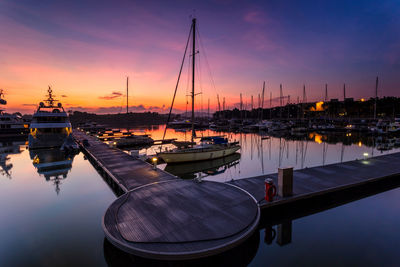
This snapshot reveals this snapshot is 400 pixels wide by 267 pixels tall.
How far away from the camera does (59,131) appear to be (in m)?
34.2

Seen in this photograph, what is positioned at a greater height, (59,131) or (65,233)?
(59,131)

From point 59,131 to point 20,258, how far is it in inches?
1276

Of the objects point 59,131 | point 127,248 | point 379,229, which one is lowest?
point 379,229

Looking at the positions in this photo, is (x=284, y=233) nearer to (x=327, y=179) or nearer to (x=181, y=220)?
(x=181, y=220)

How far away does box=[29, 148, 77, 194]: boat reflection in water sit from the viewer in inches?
759

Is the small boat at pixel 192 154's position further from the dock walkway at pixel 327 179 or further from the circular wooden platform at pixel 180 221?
the circular wooden platform at pixel 180 221

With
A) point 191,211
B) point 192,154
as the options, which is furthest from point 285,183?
point 192,154

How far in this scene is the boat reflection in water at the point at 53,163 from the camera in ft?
63.3

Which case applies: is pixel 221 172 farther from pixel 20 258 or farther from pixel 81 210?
pixel 20 258

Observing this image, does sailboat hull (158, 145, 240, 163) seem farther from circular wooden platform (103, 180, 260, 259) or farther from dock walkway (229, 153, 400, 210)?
circular wooden platform (103, 180, 260, 259)

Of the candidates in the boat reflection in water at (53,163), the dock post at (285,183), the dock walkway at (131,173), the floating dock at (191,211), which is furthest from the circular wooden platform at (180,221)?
the boat reflection in water at (53,163)

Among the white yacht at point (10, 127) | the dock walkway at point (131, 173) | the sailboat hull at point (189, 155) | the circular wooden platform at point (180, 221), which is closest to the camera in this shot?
the circular wooden platform at point (180, 221)

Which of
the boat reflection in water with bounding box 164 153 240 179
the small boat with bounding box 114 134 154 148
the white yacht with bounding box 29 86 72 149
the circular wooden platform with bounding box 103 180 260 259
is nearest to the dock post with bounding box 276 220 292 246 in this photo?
the circular wooden platform with bounding box 103 180 260 259

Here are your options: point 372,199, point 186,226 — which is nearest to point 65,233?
point 186,226
